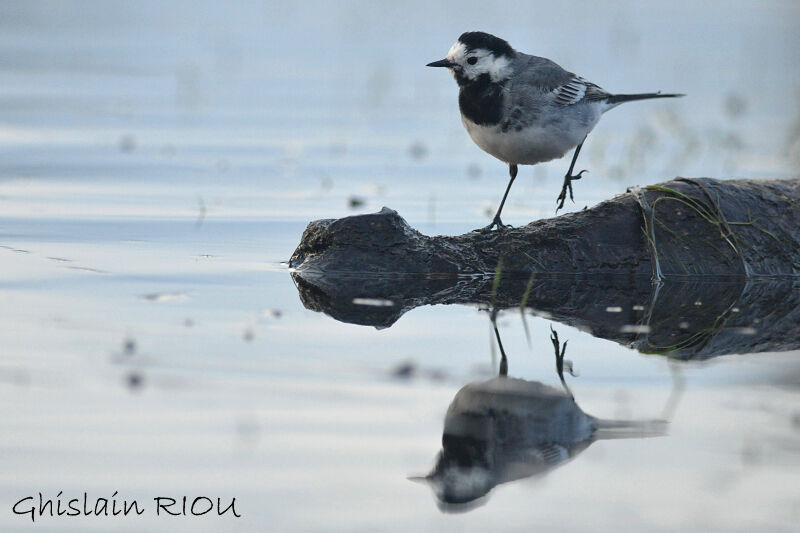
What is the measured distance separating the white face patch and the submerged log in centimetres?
107

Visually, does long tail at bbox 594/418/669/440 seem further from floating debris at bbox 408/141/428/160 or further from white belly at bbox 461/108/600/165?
floating debris at bbox 408/141/428/160

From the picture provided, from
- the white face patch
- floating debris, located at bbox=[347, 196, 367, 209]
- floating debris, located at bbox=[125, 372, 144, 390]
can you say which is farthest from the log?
floating debris, located at bbox=[347, 196, 367, 209]

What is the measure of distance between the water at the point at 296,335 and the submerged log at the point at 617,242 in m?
0.60

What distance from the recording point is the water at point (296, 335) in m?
4.07

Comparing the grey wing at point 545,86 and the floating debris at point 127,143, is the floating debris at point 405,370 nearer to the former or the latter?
the grey wing at point 545,86

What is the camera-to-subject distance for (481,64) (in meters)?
8.14

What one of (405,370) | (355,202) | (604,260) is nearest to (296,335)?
(405,370)

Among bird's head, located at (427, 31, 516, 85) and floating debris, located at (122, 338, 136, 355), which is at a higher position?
bird's head, located at (427, 31, 516, 85)

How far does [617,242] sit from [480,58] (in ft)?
5.20

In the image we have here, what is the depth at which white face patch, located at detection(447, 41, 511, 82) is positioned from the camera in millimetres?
8086

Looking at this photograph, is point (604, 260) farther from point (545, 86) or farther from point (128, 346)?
point (128, 346)

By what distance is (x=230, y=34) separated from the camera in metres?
25.5

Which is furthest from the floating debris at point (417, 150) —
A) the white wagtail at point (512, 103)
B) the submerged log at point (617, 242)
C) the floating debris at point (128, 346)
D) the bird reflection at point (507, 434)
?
the bird reflection at point (507, 434)

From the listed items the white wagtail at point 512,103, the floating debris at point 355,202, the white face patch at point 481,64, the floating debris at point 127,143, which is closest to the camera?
the white wagtail at point 512,103
